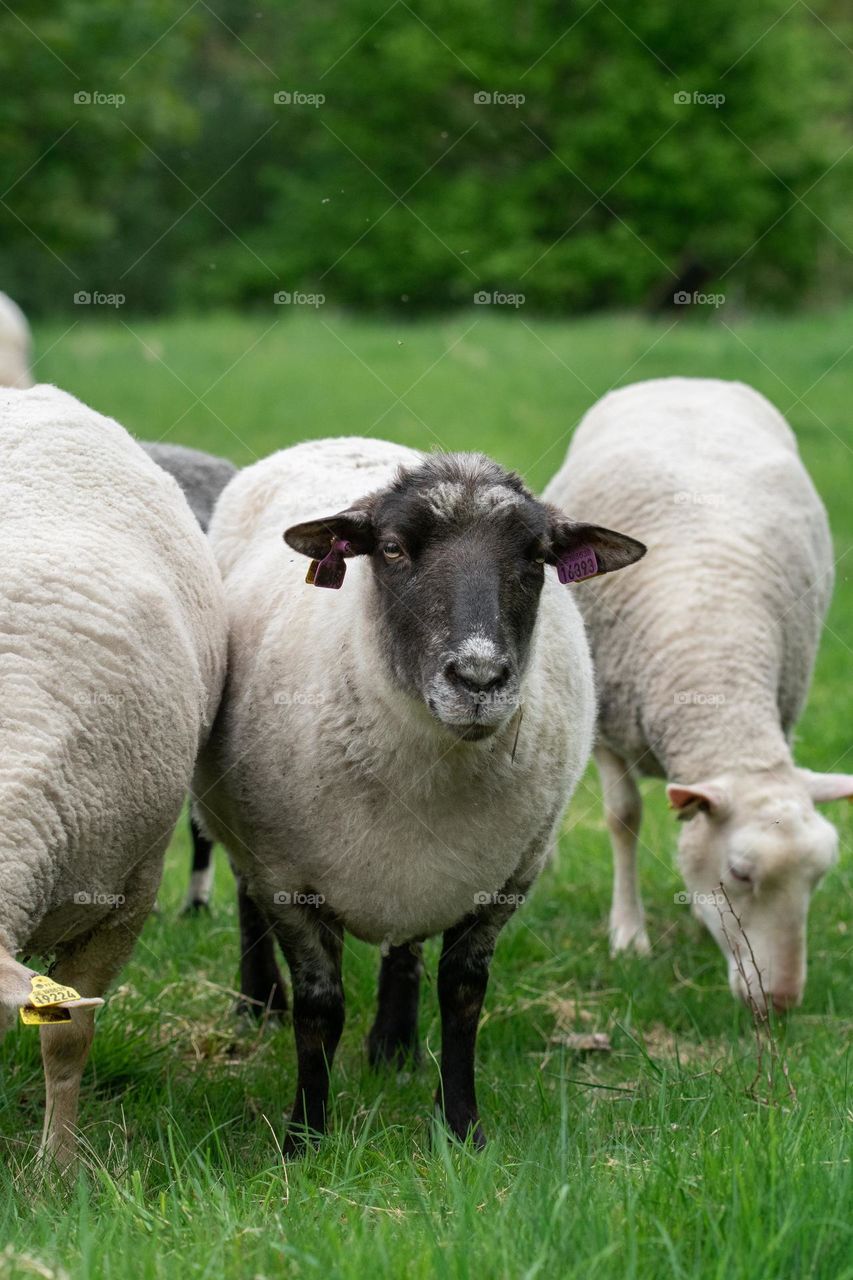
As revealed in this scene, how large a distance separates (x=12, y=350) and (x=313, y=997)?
7432 millimetres

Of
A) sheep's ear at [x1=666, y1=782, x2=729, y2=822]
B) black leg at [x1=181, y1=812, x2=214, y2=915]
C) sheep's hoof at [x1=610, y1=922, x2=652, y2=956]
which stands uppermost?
sheep's ear at [x1=666, y1=782, x2=729, y2=822]

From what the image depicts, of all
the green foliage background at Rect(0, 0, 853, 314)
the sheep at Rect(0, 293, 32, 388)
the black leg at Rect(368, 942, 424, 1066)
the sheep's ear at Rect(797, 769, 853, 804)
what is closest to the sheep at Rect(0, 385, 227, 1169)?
the black leg at Rect(368, 942, 424, 1066)

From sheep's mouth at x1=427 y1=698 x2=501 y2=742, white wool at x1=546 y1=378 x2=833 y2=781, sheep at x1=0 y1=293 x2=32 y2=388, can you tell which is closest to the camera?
sheep's mouth at x1=427 y1=698 x2=501 y2=742

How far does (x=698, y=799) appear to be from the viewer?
475cm

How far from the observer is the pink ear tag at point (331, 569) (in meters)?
3.69

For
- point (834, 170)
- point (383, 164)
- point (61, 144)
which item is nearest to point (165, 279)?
point (383, 164)

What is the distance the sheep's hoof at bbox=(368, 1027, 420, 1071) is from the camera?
14.3ft

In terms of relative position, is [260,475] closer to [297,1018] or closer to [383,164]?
[297,1018]

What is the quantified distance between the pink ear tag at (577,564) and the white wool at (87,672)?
942 mm

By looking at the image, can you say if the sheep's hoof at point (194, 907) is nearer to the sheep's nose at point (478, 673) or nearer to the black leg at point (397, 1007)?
the black leg at point (397, 1007)

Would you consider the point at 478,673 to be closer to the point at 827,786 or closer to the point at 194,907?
the point at 827,786

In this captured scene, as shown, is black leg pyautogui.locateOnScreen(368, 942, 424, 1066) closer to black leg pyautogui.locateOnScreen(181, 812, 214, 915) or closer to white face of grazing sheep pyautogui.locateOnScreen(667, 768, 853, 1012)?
white face of grazing sheep pyautogui.locateOnScreen(667, 768, 853, 1012)

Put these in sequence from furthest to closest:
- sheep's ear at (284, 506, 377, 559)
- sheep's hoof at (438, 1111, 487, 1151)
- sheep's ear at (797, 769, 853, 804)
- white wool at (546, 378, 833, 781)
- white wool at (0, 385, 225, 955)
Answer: white wool at (546, 378, 833, 781) < sheep's ear at (797, 769, 853, 804) < sheep's hoof at (438, 1111, 487, 1151) < sheep's ear at (284, 506, 377, 559) < white wool at (0, 385, 225, 955)

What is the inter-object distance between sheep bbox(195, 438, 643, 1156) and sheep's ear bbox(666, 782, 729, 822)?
1.98 ft
